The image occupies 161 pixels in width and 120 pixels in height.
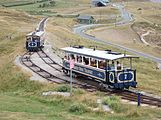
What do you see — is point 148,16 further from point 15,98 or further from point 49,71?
point 15,98

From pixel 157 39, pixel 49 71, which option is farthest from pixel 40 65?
pixel 157 39

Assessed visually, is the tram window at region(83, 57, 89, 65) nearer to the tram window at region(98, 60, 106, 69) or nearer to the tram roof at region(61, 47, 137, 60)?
the tram roof at region(61, 47, 137, 60)

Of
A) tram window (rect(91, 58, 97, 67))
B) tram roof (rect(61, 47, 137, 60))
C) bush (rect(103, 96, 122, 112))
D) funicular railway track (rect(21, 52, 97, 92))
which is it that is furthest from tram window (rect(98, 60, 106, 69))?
bush (rect(103, 96, 122, 112))

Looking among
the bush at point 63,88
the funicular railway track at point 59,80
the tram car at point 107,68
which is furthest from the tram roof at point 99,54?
the bush at point 63,88

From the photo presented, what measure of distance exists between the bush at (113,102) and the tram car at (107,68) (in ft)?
12.0

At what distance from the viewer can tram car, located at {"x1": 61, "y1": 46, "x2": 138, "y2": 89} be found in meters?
31.6

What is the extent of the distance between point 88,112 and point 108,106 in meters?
1.66

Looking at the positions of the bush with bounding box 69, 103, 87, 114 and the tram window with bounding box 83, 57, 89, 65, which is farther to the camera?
the tram window with bounding box 83, 57, 89, 65

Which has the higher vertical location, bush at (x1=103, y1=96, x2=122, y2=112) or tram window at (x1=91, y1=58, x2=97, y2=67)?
tram window at (x1=91, y1=58, x2=97, y2=67)

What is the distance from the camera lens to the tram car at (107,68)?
3156 cm

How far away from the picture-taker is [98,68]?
1325 inches

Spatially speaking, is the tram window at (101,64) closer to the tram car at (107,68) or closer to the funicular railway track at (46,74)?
the tram car at (107,68)

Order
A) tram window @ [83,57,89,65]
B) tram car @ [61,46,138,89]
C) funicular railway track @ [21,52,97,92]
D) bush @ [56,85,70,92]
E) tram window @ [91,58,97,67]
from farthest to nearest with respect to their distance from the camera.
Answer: tram window @ [83,57,89,65] → tram window @ [91,58,97,67] → funicular railway track @ [21,52,97,92] → tram car @ [61,46,138,89] → bush @ [56,85,70,92]

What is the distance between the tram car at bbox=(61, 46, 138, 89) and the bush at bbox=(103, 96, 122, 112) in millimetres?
3662
